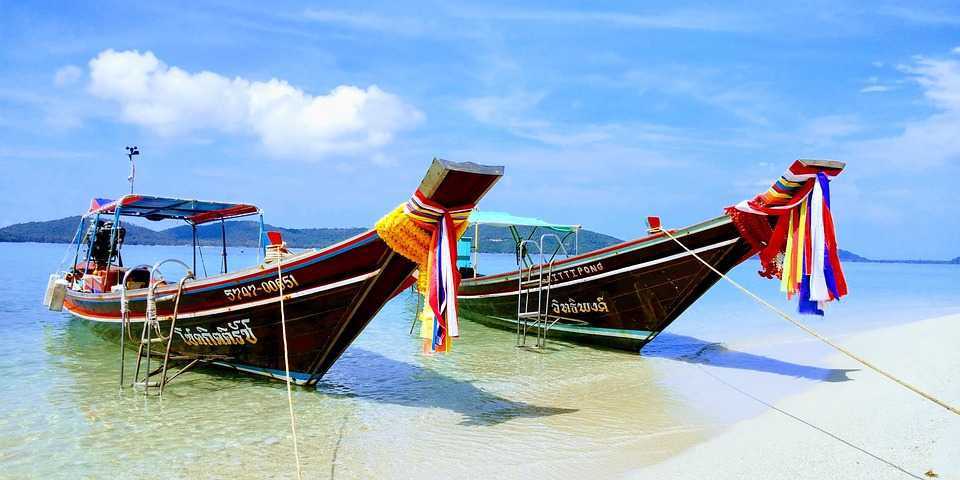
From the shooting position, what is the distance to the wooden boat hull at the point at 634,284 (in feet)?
29.9

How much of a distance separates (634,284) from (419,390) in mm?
4047

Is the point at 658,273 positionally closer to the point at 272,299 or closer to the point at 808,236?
the point at 808,236

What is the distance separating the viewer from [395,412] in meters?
7.08

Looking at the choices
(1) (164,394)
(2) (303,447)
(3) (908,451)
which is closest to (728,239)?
(3) (908,451)

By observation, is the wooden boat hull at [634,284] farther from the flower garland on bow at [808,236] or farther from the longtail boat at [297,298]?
the longtail boat at [297,298]

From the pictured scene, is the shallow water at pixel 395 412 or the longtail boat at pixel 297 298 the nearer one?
the shallow water at pixel 395 412

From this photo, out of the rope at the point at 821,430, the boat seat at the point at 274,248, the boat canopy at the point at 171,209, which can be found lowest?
the rope at the point at 821,430

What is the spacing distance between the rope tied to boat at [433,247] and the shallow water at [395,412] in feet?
3.58

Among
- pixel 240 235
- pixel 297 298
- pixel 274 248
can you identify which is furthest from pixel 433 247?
pixel 240 235

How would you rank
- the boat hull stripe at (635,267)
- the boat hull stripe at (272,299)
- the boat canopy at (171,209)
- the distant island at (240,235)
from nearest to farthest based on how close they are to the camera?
1. the boat hull stripe at (272,299)
2. the boat hull stripe at (635,267)
3. the boat canopy at (171,209)
4. the distant island at (240,235)

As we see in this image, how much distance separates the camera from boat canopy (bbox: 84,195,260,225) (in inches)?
408

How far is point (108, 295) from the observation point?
10.3m

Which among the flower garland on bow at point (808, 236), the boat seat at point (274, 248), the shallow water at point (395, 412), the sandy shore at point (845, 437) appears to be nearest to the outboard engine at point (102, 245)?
the shallow water at point (395, 412)

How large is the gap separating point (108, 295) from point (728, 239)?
9.72m
